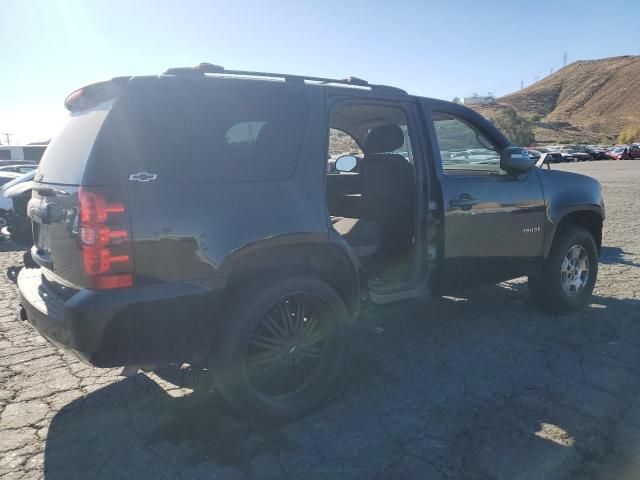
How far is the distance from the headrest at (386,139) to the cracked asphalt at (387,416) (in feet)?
5.37

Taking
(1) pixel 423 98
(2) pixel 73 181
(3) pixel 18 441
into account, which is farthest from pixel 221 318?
(1) pixel 423 98

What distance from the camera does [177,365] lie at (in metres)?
2.96

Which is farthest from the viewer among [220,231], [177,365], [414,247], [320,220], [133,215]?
[414,247]

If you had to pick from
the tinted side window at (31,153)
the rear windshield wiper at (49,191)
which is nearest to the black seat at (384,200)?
the rear windshield wiper at (49,191)

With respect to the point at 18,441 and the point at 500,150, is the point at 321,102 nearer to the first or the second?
the point at 500,150

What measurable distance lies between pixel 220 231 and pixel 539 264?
3.26 m

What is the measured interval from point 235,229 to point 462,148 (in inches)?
98.8

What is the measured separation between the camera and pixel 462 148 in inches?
178

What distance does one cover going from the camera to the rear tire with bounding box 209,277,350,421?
2900 mm

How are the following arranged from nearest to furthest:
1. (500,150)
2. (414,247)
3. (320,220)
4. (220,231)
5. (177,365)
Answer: (220,231), (177,365), (320,220), (414,247), (500,150)

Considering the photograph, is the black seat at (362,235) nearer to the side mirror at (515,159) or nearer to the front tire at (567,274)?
the side mirror at (515,159)

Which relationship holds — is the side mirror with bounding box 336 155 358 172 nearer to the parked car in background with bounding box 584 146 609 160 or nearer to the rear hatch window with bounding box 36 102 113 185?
the rear hatch window with bounding box 36 102 113 185

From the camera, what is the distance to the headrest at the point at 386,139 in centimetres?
427

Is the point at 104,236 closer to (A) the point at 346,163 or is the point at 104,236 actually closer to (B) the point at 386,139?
(B) the point at 386,139
